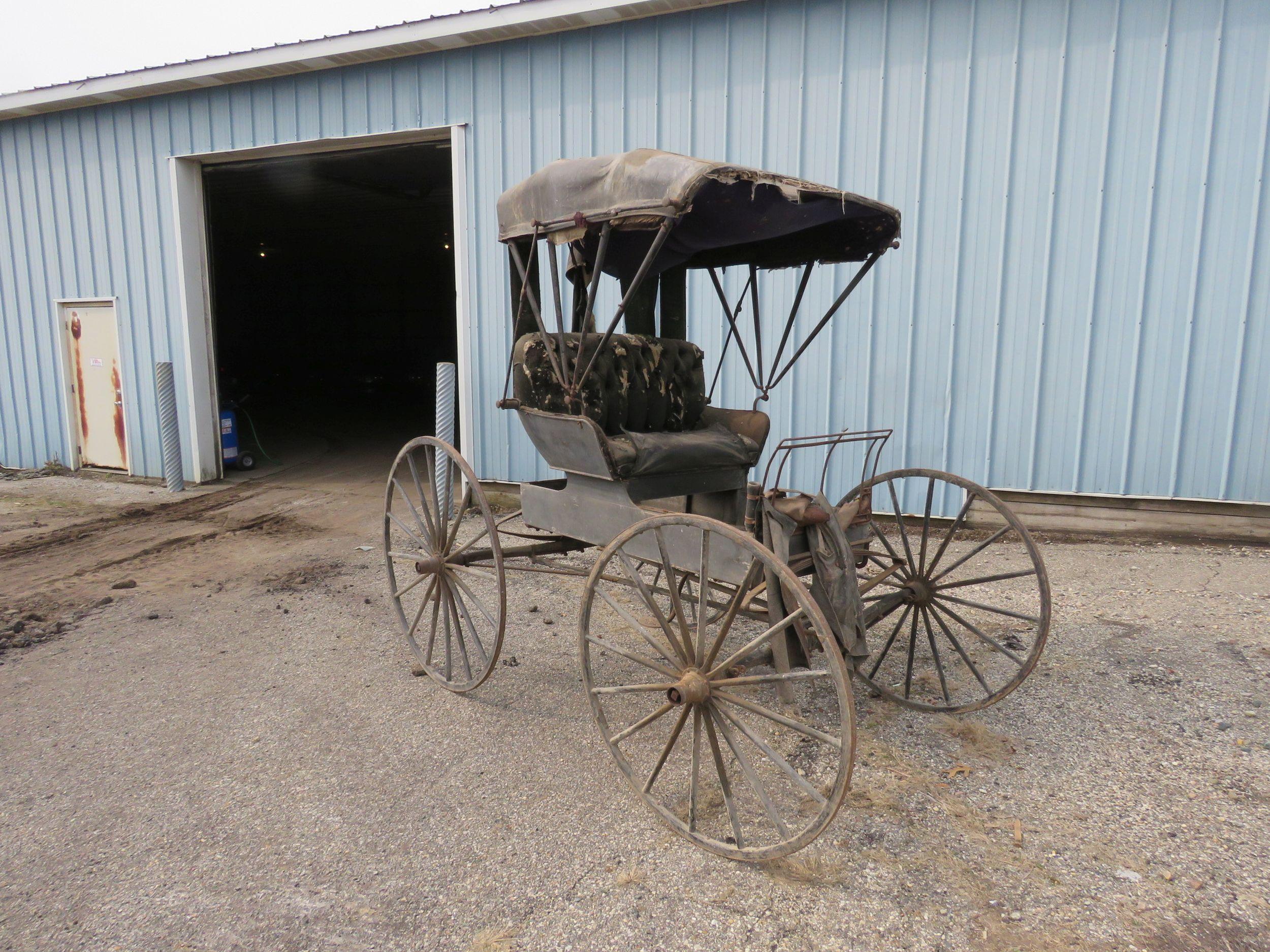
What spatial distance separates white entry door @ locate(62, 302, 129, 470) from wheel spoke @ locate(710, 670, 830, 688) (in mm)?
9731

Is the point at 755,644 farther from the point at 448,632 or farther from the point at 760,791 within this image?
the point at 448,632

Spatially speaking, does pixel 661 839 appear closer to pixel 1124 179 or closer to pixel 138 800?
pixel 138 800

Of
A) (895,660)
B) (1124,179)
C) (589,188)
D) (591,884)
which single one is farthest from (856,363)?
(591,884)

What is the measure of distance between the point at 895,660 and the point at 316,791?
9.57 ft

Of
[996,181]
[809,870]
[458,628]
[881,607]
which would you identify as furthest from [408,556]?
[996,181]

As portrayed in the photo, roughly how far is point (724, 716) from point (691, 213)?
7.20ft

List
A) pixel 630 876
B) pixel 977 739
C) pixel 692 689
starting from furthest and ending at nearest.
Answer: pixel 977 739 < pixel 692 689 < pixel 630 876

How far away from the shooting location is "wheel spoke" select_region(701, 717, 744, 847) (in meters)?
2.56

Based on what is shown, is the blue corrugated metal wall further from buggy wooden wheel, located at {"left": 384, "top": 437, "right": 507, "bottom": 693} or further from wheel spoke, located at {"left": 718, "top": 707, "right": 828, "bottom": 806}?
wheel spoke, located at {"left": 718, "top": 707, "right": 828, "bottom": 806}

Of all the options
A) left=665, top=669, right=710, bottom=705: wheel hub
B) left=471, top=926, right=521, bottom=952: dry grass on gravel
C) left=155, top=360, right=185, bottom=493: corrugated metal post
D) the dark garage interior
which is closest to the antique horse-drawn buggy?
left=665, top=669, right=710, bottom=705: wheel hub

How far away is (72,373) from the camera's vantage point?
10.0 meters

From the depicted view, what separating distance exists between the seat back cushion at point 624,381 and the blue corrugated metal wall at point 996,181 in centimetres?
268

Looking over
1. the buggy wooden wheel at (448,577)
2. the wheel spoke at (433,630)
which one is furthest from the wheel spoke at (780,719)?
the wheel spoke at (433,630)

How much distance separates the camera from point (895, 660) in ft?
14.1
